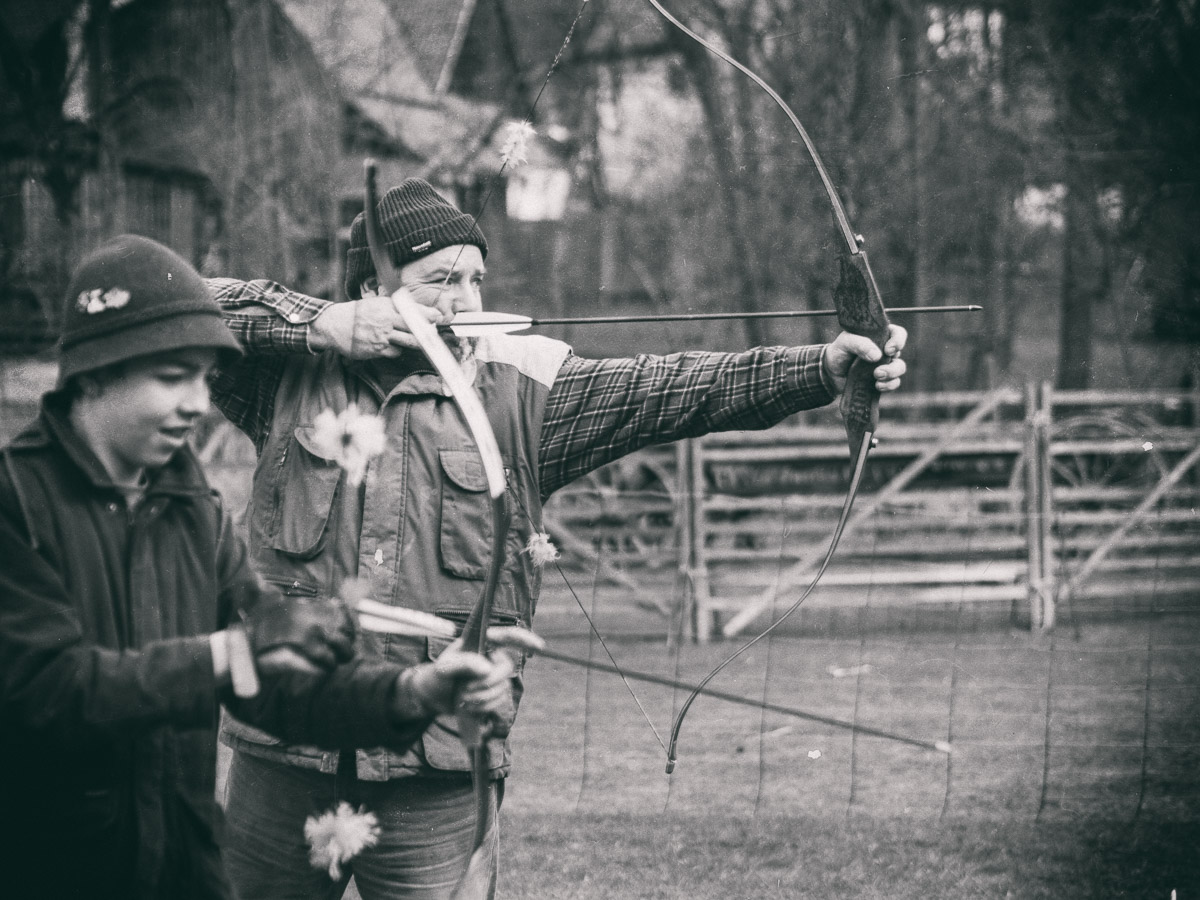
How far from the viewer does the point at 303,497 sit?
2088 mm

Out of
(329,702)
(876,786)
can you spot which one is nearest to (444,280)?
(329,702)

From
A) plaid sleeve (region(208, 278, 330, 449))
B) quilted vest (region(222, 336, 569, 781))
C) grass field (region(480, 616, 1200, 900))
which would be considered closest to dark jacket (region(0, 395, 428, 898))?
quilted vest (region(222, 336, 569, 781))

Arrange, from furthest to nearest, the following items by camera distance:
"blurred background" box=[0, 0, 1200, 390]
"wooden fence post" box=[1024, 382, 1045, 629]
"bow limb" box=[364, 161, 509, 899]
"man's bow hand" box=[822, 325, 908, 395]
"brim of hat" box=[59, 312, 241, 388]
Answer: "blurred background" box=[0, 0, 1200, 390], "wooden fence post" box=[1024, 382, 1045, 629], "man's bow hand" box=[822, 325, 908, 395], "bow limb" box=[364, 161, 509, 899], "brim of hat" box=[59, 312, 241, 388]

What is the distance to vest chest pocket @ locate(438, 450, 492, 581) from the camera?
2.06 m

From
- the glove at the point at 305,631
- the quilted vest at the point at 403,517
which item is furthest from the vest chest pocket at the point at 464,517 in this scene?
the glove at the point at 305,631

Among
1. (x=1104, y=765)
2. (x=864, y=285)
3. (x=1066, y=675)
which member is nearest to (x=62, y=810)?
(x=864, y=285)

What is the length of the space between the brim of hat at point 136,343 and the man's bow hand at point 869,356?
1090mm

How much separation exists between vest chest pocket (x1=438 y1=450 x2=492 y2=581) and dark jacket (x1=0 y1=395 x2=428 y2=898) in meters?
0.44

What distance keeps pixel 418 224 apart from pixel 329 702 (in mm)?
901

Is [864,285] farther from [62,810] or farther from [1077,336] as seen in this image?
[1077,336]

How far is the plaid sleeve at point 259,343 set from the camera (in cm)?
220

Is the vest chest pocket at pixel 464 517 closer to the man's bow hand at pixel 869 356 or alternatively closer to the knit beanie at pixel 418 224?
the knit beanie at pixel 418 224

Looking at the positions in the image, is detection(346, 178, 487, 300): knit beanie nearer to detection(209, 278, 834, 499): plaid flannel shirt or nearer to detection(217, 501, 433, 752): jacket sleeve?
detection(209, 278, 834, 499): plaid flannel shirt

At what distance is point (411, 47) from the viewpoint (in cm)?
1009
